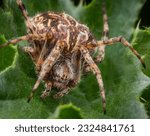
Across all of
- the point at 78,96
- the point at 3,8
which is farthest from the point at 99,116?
the point at 3,8

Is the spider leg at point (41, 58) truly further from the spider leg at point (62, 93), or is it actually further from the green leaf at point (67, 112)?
the green leaf at point (67, 112)

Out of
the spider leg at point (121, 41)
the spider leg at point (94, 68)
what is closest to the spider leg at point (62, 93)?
the spider leg at point (94, 68)

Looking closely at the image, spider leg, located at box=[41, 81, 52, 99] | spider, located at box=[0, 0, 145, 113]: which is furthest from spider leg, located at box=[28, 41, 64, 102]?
spider leg, located at box=[41, 81, 52, 99]

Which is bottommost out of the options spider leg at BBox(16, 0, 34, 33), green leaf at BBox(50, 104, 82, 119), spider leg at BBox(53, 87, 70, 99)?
spider leg at BBox(53, 87, 70, 99)

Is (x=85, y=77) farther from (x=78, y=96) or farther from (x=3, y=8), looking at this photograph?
(x=3, y=8)

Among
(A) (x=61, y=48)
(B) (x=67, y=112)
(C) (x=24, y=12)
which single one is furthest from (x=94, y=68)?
(B) (x=67, y=112)

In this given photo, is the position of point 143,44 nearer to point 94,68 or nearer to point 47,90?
point 94,68

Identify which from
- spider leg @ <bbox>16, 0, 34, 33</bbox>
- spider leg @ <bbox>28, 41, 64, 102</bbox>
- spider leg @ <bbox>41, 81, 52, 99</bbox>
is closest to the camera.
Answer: spider leg @ <bbox>28, 41, 64, 102</bbox>

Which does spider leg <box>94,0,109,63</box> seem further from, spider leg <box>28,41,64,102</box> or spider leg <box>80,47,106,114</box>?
spider leg <box>28,41,64,102</box>
